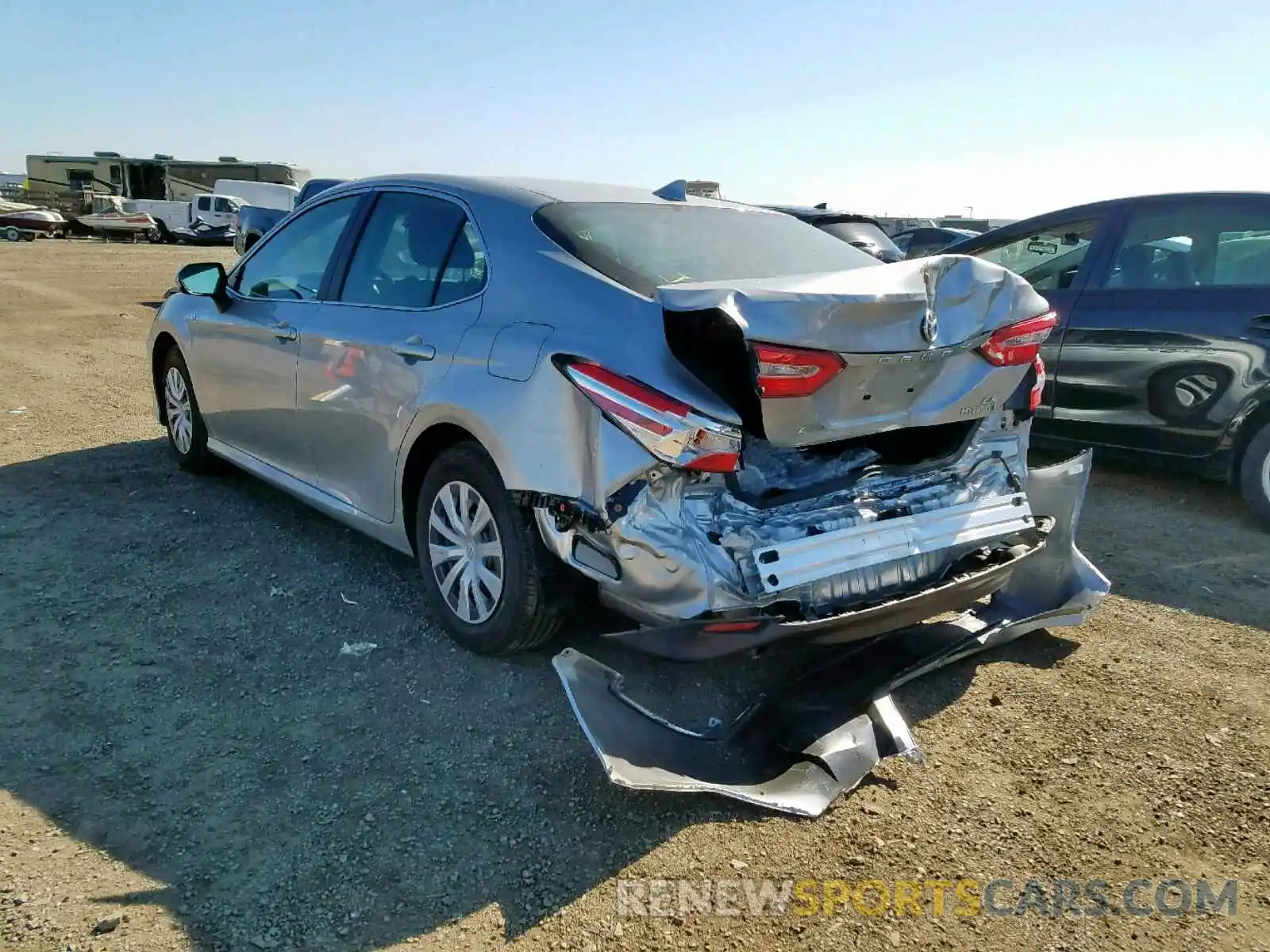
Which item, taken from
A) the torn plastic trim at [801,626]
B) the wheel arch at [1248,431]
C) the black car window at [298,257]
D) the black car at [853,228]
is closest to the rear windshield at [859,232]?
the black car at [853,228]

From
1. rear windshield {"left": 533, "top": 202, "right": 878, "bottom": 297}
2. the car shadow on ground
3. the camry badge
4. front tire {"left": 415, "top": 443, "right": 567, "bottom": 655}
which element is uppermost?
rear windshield {"left": 533, "top": 202, "right": 878, "bottom": 297}

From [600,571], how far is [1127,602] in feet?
8.59

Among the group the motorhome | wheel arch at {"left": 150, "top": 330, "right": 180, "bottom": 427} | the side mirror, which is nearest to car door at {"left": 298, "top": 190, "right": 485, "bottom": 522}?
the side mirror

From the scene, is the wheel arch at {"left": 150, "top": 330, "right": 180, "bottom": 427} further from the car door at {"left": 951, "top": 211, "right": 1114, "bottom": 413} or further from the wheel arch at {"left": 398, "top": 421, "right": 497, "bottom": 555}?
the car door at {"left": 951, "top": 211, "right": 1114, "bottom": 413}

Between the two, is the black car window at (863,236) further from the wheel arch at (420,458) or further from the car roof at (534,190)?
the wheel arch at (420,458)

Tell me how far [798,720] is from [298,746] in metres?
1.52

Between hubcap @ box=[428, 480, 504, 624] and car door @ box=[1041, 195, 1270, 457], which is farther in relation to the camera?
car door @ box=[1041, 195, 1270, 457]

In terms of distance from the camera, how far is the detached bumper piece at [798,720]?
2.61 metres

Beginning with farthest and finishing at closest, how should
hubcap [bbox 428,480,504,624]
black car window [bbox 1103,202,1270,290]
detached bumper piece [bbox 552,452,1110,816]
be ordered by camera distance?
black car window [bbox 1103,202,1270,290] → hubcap [bbox 428,480,504,624] → detached bumper piece [bbox 552,452,1110,816]

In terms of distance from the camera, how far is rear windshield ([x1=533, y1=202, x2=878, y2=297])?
320cm

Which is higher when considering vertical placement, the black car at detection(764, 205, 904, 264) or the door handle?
the black car at detection(764, 205, 904, 264)

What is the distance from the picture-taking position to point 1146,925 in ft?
7.59

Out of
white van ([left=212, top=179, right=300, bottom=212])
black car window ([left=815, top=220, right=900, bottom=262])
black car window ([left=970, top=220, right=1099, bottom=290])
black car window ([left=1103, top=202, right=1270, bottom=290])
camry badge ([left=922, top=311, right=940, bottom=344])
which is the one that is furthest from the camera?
white van ([left=212, top=179, right=300, bottom=212])

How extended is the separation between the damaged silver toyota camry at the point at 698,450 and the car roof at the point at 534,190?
0.07 feet
